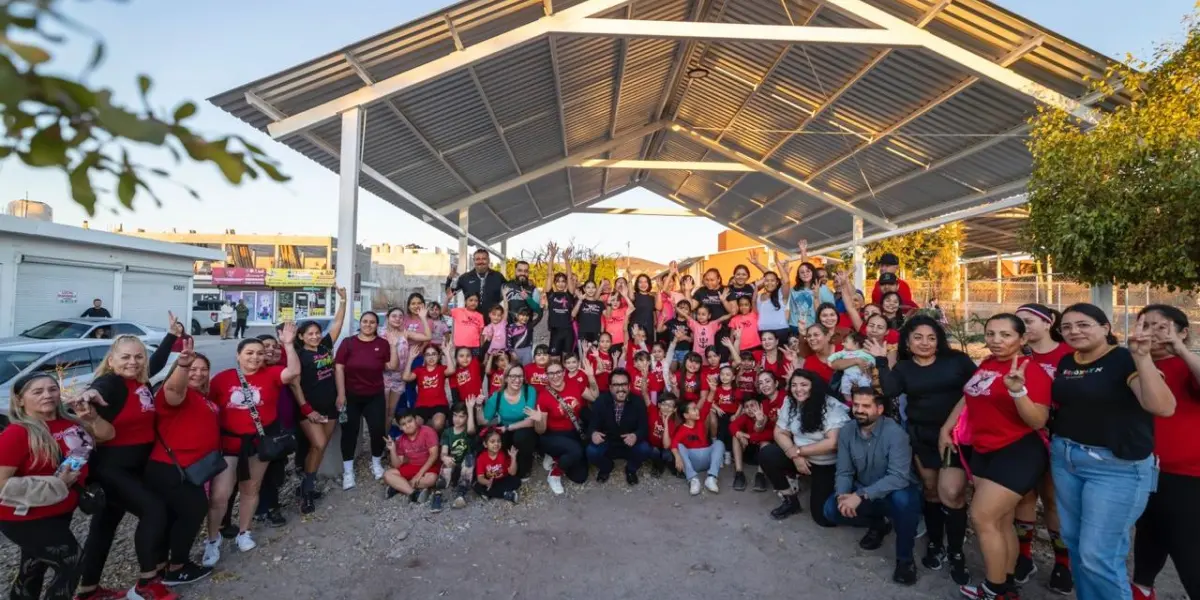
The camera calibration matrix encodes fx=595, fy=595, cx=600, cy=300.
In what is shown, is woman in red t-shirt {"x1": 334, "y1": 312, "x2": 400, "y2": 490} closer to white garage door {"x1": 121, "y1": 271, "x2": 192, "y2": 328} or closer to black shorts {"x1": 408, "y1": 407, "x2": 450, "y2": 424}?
black shorts {"x1": 408, "y1": 407, "x2": 450, "y2": 424}

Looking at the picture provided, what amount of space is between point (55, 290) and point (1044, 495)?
70.9ft

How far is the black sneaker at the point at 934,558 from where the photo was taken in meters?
4.16

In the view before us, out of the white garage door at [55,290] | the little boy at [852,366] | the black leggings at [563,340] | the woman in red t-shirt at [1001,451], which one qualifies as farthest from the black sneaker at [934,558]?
the white garage door at [55,290]

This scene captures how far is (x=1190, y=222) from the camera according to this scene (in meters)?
4.96

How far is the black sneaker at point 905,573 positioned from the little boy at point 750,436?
1612 millimetres

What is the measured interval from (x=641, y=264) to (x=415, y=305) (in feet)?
113

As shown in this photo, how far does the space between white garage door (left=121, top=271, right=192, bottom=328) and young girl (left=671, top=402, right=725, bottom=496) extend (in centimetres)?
1874

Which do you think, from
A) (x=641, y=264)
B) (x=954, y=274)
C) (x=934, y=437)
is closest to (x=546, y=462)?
(x=934, y=437)

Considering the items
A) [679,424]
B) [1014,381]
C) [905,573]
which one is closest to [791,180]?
[679,424]

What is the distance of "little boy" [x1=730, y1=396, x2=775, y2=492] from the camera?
5680mm

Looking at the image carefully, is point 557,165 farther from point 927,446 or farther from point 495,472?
point 927,446

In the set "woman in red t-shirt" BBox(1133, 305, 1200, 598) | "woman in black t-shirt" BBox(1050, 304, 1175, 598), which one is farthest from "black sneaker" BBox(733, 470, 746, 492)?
"woman in red t-shirt" BBox(1133, 305, 1200, 598)

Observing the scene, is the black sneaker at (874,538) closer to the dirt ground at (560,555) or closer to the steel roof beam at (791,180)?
the dirt ground at (560,555)

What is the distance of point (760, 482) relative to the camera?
564 cm
